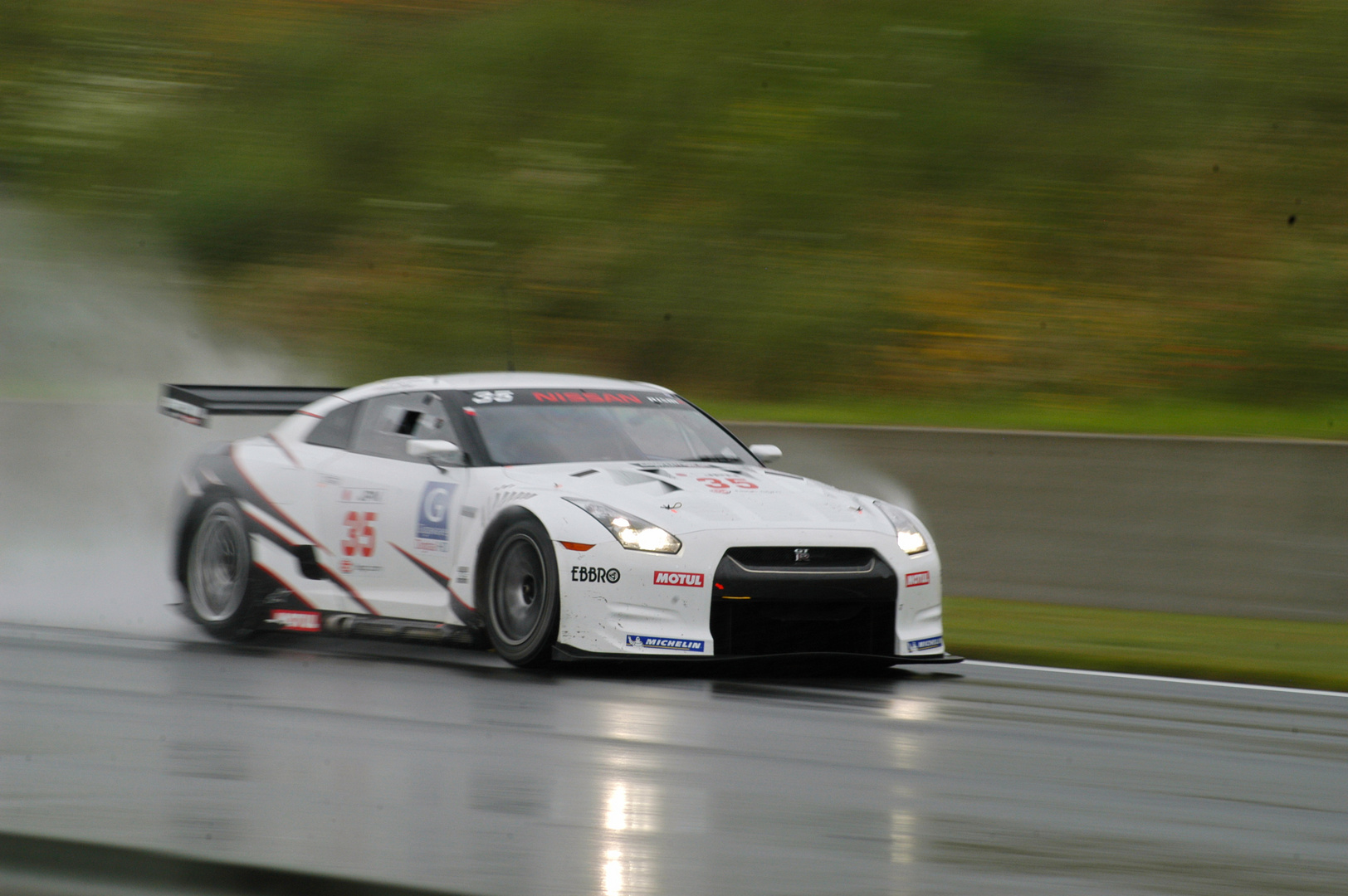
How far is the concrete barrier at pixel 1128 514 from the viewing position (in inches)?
452

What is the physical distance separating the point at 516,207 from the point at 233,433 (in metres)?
8.89

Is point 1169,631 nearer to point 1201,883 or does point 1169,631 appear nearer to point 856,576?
point 856,576

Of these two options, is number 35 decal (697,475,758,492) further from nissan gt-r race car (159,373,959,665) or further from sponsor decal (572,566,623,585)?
sponsor decal (572,566,623,585)

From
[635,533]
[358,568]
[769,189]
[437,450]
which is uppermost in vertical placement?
[769,189]

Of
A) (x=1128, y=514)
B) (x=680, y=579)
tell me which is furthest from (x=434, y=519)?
(x=1128, y=514)

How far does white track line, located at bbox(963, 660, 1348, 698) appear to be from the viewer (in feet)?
29.6

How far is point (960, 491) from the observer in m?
12.7

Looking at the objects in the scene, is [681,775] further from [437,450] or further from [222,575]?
[222,575]

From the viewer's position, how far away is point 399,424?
1005cm

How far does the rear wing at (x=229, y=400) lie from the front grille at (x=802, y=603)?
3614mm

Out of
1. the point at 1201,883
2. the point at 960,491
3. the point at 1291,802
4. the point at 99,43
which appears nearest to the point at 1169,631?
the point at 960,491

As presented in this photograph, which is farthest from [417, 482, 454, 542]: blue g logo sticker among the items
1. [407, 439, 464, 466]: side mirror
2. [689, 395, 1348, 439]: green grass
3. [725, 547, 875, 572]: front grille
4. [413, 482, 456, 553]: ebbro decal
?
[689, 395, 1348, 439]: green grass

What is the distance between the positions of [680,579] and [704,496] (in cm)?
55

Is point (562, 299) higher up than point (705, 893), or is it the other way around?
point (562, 299)
